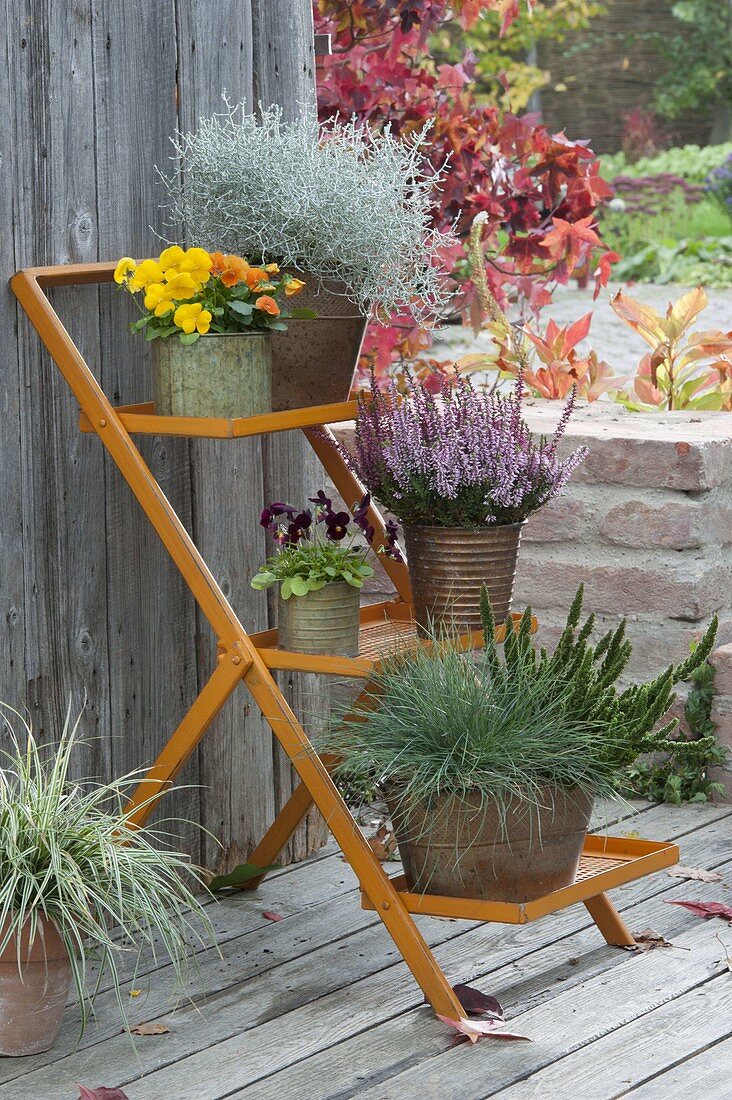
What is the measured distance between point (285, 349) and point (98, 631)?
2.28 ft

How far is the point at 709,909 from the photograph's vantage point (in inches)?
122

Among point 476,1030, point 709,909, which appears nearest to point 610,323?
point 709,909

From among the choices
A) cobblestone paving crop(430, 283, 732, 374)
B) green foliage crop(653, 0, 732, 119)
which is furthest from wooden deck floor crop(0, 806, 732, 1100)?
green foliage crop(653, 0, 732, 119)

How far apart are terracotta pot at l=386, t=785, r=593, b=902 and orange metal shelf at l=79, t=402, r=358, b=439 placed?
0.67 meters

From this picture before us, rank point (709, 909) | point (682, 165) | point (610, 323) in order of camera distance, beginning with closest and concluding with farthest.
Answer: point (709, 909) < point (610, 323) < point (682, 165)

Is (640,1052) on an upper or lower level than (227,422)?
lower

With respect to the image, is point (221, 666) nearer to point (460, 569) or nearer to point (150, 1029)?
point (460, 569)

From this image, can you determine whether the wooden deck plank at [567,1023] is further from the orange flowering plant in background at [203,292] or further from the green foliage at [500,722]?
the orange flowering plant in background at [203,292]

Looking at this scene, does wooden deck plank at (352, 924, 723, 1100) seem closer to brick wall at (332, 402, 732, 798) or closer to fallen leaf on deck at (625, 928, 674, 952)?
fallen leaf on deck at (625, 928, 674, 952)

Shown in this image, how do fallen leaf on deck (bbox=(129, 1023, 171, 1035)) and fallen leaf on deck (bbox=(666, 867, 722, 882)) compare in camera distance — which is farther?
fallen leaf on deck (bbox=(666, 867, 722, 882))

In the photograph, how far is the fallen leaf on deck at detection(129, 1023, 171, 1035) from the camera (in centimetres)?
261

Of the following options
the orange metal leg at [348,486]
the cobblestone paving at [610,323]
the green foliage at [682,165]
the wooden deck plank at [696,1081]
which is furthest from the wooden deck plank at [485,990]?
the green foliage at [682,165]

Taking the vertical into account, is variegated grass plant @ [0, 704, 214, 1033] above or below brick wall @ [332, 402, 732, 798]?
below

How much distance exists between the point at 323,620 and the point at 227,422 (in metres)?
0.39
